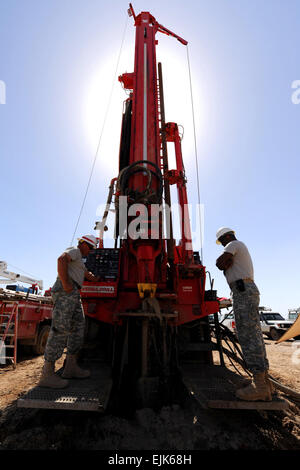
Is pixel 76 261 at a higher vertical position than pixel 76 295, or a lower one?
higher

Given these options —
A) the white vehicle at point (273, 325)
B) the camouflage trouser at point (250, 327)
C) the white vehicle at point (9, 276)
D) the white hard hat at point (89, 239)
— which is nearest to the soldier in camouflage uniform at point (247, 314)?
the camouflage trouser at point (250, 327)

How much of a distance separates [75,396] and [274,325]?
1414 cm

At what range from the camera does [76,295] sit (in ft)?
10.3

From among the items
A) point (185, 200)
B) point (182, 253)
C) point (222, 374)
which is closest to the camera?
point (222, 374)

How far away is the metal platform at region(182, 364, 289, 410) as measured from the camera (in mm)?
2285

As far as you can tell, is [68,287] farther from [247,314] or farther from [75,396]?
[247,314]

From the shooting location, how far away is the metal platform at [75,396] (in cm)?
218

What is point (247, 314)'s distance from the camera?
2.67m

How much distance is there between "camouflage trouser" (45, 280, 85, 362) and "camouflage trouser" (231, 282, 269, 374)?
2063 mm

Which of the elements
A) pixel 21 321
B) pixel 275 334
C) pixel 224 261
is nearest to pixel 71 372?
pixel 224 261

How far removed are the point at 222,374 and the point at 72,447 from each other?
215 cm

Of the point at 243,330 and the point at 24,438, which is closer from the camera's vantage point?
the point at 24,438
